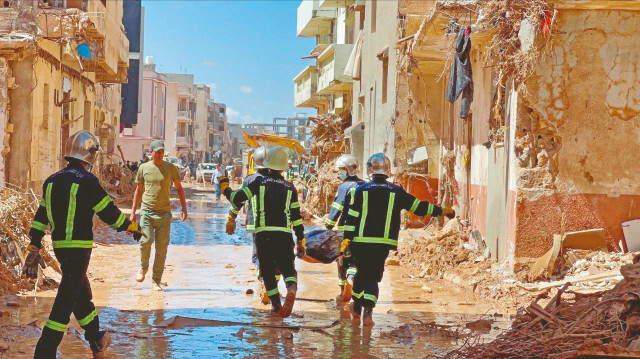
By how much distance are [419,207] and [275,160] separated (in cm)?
168

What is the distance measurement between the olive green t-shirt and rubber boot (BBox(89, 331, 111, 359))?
4125 mm

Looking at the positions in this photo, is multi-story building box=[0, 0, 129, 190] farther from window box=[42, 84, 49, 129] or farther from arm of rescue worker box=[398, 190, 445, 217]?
arm of rescue worker box=[398, 190, 445, 217]

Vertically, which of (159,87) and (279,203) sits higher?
(159,87)

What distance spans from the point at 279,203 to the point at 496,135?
5.29m

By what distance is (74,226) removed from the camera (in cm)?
653

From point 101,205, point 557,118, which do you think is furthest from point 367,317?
point 557,118

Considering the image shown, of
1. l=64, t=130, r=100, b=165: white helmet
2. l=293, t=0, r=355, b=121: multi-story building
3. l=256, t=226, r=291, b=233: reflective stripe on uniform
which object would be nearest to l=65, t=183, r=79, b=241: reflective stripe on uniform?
l=64, t=130, r=100, b=165: white helmet

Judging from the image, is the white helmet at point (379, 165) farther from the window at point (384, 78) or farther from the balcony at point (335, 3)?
the balcony at point (335, 3)

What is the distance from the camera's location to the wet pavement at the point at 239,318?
735 centimetres

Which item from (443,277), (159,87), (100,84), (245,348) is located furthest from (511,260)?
(159,87)

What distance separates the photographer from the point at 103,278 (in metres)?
11.9

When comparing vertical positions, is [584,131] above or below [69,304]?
above

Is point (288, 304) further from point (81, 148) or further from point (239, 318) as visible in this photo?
point (81, 148)

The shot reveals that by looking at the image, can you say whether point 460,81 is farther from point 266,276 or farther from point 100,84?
point 100,84
